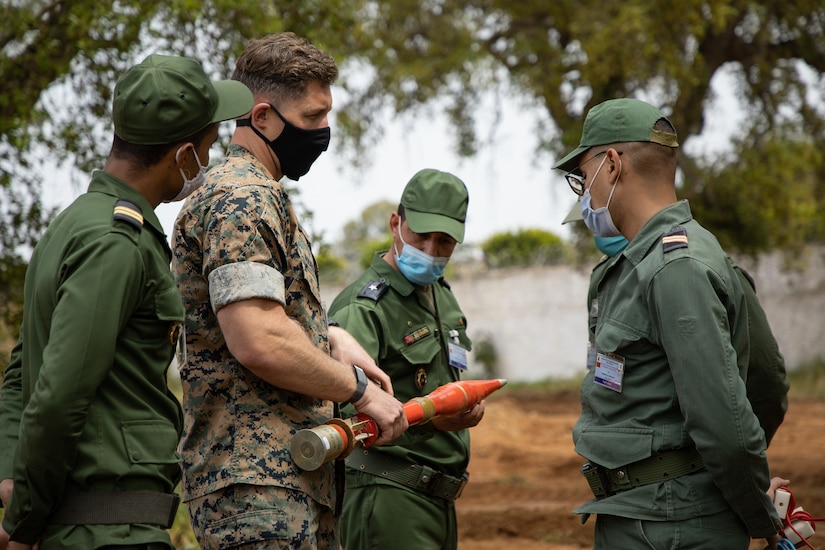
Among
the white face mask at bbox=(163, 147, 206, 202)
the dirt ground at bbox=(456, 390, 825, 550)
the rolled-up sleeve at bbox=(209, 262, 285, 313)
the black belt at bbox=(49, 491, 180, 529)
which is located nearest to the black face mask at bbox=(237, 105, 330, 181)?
the white face mask at bbox=(163, 147, 206, 202)

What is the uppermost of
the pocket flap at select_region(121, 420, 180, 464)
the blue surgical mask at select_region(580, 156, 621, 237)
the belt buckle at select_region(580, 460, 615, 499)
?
the blue surgical mask at select_region(580, 156, 621, 237)

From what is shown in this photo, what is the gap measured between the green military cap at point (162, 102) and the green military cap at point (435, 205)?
6.18 ft

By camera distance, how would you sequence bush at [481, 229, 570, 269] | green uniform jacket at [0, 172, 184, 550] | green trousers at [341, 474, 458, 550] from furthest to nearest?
bush at [481, 229, 570, 269], green trousers at [341, 474, 458, 550], green uniform jacket at [0, 172, 184, 550]

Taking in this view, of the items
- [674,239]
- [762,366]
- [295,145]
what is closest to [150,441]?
[295,145]

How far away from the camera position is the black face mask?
11.1 feet

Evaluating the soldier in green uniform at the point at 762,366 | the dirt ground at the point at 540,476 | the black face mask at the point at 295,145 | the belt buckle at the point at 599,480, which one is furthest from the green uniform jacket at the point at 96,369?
the dirt ground at the point at 540,476

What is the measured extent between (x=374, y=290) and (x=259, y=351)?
173 cm

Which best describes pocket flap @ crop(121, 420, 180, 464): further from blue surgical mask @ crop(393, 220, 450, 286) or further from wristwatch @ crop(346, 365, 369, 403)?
blue surgical mask @ crop(393, 220, 450, 286)

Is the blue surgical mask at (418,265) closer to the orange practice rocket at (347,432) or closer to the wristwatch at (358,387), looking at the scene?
the orange practice rocket at (347,432)

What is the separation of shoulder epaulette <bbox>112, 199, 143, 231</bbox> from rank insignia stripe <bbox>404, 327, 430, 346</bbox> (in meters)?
2.03

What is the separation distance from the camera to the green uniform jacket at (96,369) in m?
2.46

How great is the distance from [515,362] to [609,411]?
2311 centimetres

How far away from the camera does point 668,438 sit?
121 inches

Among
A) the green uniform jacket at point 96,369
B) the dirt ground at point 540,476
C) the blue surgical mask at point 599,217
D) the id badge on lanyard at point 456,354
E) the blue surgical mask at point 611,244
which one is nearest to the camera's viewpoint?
the green uniform jacket at point 96,369
